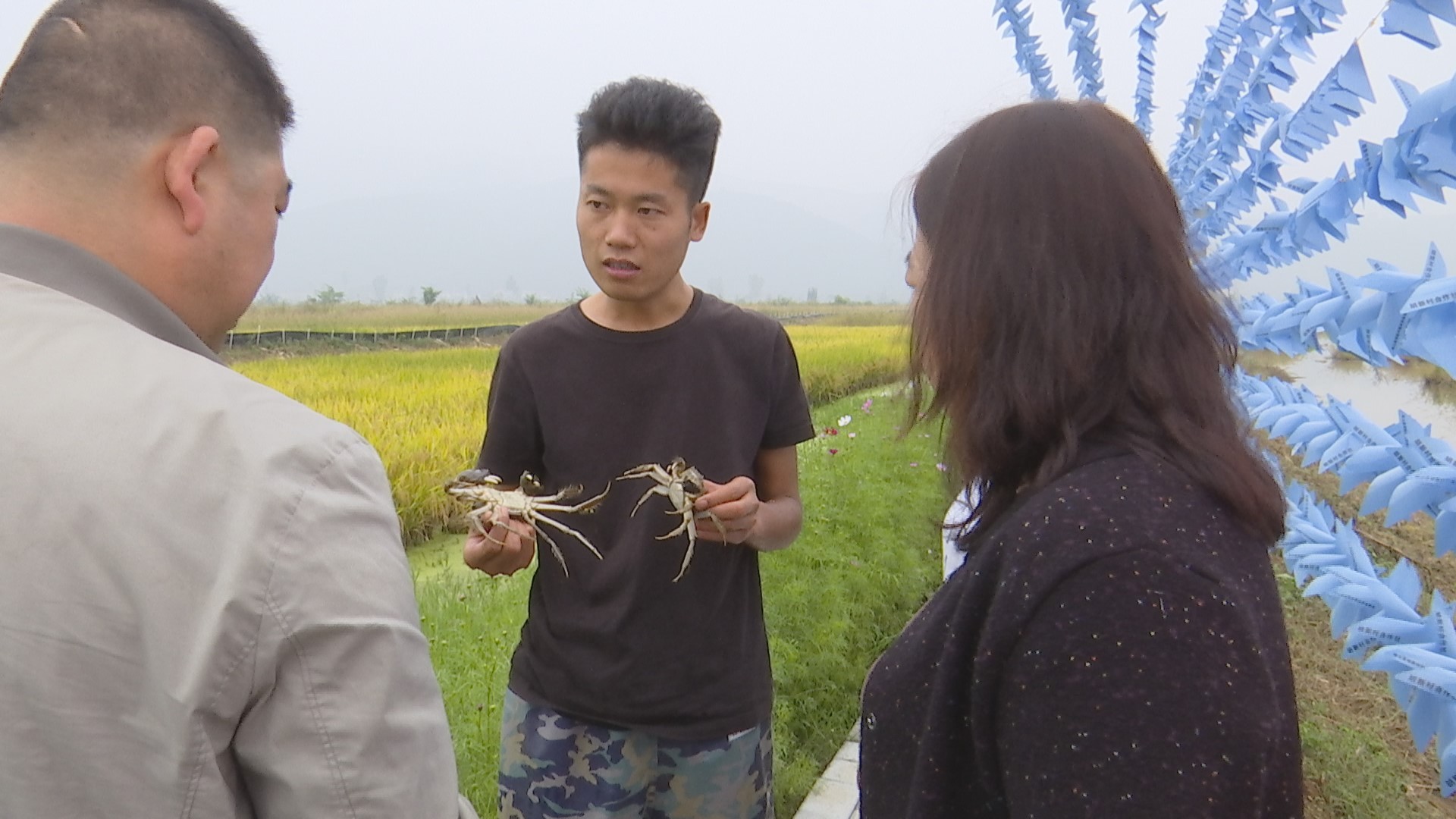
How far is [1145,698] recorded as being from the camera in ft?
2.59

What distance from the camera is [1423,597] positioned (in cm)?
444

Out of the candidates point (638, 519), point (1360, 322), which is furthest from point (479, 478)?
point (1360, 322)

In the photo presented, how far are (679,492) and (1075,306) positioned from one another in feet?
2.59

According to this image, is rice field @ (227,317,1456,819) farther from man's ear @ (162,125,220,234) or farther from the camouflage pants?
man's ear @ (162,125,220,234)

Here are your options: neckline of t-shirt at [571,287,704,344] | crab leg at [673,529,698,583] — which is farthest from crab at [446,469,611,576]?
neckline of t-shirt at [571,287,704,344]

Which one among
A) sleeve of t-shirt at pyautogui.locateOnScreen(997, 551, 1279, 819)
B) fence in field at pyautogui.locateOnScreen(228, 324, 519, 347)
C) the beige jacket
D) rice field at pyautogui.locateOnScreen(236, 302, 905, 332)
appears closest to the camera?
the beige jacket

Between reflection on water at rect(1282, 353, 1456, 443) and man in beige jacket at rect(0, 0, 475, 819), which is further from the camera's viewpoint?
reflection on water at rect(1282, 353, 1456, 443)

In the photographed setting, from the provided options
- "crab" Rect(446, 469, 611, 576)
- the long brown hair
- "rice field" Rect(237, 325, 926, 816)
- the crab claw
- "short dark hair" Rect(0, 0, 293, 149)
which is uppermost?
"short dark hair" Rect(0, 0, 293, 149)

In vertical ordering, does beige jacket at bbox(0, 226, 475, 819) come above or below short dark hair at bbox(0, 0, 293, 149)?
below

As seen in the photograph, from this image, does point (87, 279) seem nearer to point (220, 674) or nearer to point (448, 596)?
point (220, 674)

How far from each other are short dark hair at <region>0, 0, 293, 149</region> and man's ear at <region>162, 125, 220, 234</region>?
2 cm

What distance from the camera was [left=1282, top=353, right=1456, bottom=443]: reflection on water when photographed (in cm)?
648

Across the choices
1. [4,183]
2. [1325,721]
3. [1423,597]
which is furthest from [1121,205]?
[1423,597]

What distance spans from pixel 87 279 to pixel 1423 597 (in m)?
5.49
